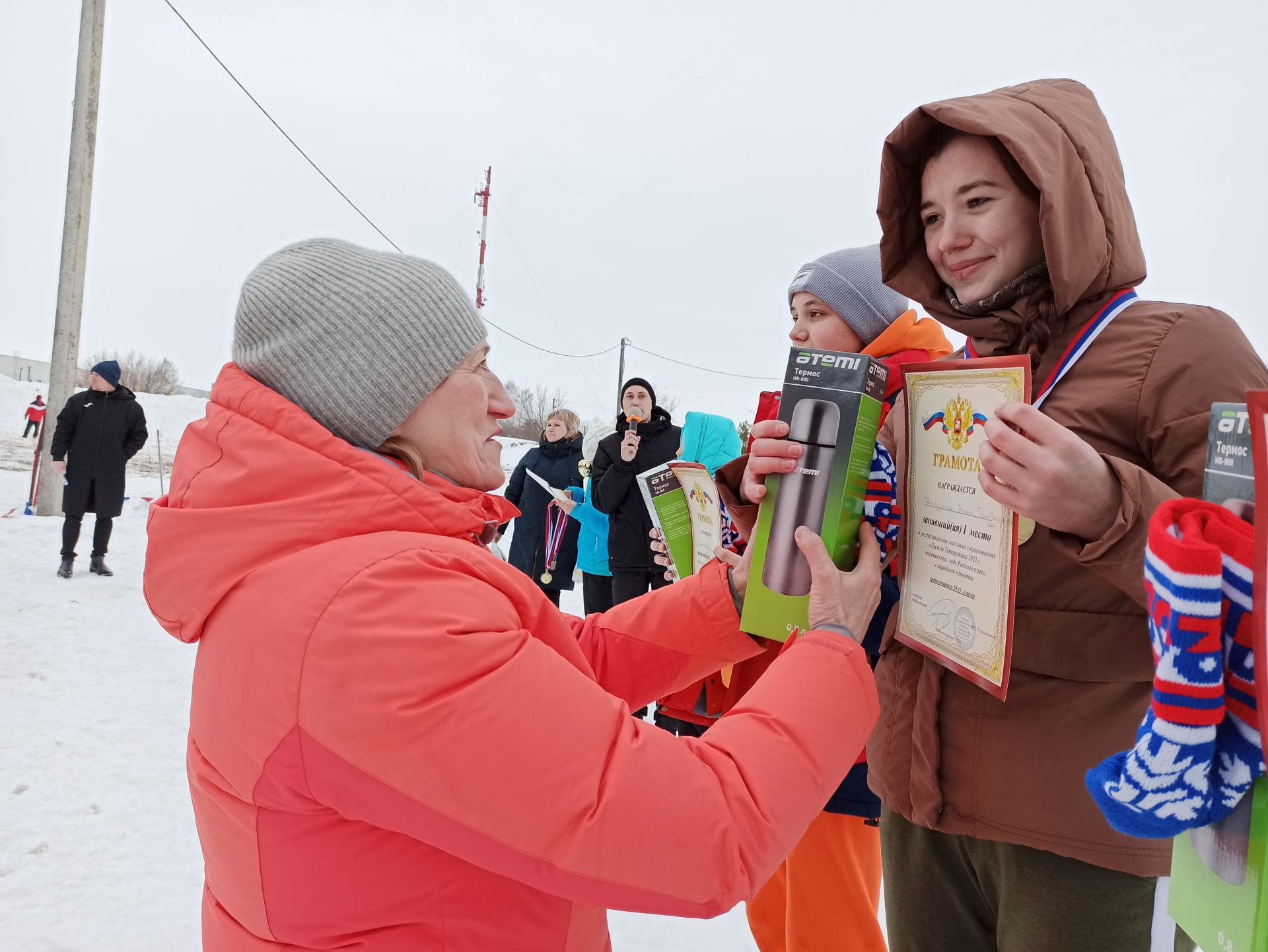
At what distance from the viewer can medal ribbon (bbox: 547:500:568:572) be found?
6.73 metres

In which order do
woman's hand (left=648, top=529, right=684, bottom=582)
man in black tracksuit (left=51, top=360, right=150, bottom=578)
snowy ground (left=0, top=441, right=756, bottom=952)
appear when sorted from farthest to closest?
man in black tracksuit (left=51, top=360, right=150, bottom=578), woman's hand (left=648, top=529, right=684, bottom=582), snowy ground (left=0, top=441, right=756, bottom=952)

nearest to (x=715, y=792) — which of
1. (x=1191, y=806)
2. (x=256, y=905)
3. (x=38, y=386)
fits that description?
(x=1191, y=806)

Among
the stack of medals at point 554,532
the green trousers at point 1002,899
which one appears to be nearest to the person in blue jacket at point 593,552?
the stack of medals at point 554,532

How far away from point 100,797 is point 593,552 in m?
3.38

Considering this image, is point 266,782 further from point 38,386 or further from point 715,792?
point 38,386

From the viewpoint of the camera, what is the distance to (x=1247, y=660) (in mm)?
606

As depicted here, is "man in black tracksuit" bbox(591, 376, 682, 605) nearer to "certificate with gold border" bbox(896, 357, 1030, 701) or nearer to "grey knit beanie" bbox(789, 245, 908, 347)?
"grey knit beanie" bbox(789, 245, 908, 347)

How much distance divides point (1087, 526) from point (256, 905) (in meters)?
1.24

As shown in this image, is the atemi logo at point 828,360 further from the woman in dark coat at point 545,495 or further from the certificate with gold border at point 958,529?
the woman in dark coat at point 545,495

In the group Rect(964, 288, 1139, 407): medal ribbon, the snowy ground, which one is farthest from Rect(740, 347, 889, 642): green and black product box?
the snowy ground

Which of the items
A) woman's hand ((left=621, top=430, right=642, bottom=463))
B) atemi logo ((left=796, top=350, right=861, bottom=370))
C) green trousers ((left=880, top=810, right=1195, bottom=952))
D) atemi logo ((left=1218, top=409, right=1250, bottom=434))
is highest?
atemi logo ((left=796, top=350, right=861, bottom=370))

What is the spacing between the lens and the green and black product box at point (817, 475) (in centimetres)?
124

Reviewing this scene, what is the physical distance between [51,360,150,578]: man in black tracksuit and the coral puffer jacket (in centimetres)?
813

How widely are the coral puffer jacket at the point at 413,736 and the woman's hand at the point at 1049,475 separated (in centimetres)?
36
